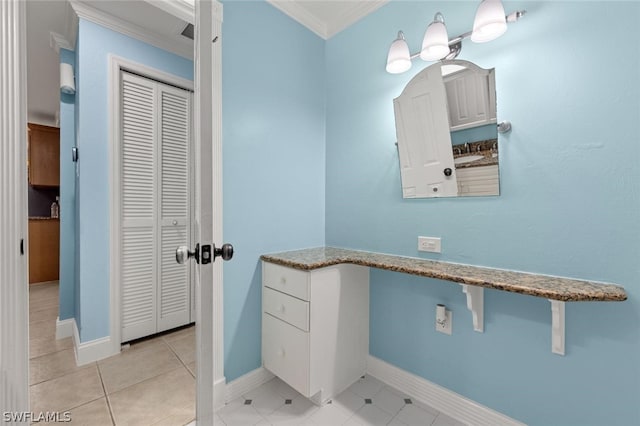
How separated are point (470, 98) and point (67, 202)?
2.93 m

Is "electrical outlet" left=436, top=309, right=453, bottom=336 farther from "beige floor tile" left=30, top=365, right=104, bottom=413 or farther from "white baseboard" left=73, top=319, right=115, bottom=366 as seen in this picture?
"white baseboard" left=73, top=319, right=115, bottom=366

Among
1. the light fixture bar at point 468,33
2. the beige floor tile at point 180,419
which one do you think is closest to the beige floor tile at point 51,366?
the beige floor tile at point 180,419

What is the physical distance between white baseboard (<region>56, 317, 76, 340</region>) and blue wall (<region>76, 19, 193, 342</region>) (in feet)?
1.43

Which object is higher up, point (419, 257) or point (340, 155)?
point (340, 155)

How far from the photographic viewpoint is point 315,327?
140 centimetres

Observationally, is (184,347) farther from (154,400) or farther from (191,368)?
(154,400)

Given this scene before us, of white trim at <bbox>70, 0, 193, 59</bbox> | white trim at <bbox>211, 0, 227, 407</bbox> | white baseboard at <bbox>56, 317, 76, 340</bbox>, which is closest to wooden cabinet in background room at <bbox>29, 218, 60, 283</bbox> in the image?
white baseboard at <bbox>56, 317, 76, 340</bbox>

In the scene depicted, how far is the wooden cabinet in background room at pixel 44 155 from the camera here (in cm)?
195

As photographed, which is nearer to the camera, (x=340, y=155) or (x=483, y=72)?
(x=483, y=72)

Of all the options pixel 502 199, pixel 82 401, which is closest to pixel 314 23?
pixel 502 199

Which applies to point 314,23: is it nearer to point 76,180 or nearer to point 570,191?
point 570,191

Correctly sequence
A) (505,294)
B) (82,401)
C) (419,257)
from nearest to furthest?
(505,294) → (82,401) → (419,257)

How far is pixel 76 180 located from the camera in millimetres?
1879

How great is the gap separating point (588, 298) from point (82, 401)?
2.46m
